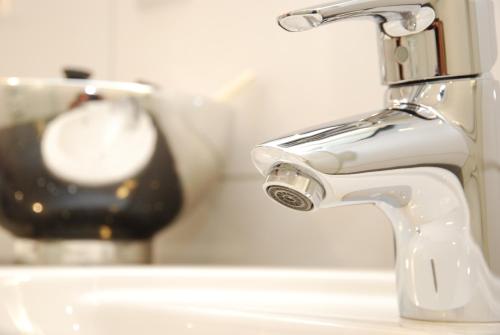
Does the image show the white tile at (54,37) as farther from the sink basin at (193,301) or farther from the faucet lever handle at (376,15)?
the faucet lever handle at (376,15)

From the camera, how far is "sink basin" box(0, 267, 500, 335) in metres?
0.37

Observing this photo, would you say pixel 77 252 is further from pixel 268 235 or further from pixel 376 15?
pixel 376 15

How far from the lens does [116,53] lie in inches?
31.2

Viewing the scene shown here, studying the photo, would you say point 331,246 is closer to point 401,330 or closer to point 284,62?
point 284,62

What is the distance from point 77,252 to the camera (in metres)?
0.62

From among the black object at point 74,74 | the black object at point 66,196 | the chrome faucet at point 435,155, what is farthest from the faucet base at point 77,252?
the chrome faucet at point 435,155

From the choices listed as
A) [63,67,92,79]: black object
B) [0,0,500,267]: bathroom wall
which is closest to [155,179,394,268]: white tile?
[0,0,500,267]: bathroom wall

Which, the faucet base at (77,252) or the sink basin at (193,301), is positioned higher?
the sink basin at (193,301)

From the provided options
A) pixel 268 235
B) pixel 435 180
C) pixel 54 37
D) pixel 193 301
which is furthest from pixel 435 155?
pixel 54 37

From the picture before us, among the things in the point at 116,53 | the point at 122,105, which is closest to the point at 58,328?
the point at 122,105

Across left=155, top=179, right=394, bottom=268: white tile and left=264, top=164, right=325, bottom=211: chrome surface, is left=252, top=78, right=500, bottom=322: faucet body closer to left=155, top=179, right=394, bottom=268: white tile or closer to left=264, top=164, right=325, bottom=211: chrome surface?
left=264, top=164, right=325, bottom=211: chrome surface

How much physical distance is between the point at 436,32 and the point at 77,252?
387mm

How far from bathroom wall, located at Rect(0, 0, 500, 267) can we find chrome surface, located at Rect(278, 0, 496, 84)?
0.59ft

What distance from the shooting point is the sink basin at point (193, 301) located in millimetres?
371
